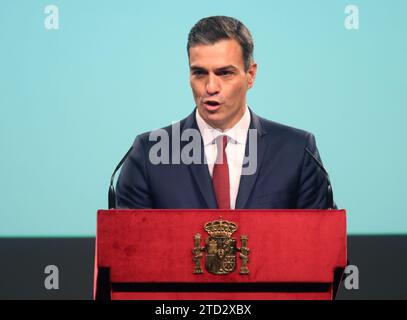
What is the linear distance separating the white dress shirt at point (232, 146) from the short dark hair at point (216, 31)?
278mm

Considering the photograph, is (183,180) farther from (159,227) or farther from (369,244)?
(369,244)

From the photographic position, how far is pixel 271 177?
3002mm

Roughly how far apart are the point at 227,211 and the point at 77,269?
274 centimetres

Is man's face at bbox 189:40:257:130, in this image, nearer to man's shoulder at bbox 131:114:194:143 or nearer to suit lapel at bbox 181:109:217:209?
man's shoulder at bbox 131:114:194:143

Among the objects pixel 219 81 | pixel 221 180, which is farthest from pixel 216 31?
pixel 221 180

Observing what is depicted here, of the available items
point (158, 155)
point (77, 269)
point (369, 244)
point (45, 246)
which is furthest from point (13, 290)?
point (369, 244)

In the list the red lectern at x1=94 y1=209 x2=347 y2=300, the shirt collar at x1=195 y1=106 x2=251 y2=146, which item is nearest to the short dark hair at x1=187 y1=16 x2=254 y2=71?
the shirt collar at x1=195 y1=106 x2=251 y2=146

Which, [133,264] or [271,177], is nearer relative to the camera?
[133,264]

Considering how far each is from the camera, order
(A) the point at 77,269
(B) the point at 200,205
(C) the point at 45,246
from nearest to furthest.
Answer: (B) the point at 200,205
(A) the point at 77,269
(C) the point at 45,246

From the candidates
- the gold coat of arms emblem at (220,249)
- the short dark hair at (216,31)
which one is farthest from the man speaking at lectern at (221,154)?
the gold coat of arms emblem at (220,249)

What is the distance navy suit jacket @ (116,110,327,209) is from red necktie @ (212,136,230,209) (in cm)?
5

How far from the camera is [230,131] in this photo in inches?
124

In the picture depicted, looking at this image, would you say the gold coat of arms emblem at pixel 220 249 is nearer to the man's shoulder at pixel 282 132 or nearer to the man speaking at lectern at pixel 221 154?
the man speaking at lectern at pixel 221 154

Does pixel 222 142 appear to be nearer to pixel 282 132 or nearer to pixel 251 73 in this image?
pixel 282 132
